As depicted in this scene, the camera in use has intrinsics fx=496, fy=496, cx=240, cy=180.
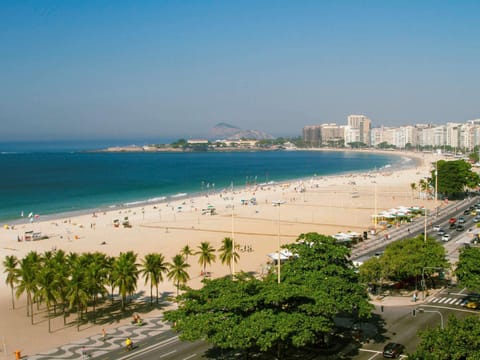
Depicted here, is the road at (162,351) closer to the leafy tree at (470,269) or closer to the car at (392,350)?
the car at (392,350)

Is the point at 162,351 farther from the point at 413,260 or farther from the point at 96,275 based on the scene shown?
the point at 413,260

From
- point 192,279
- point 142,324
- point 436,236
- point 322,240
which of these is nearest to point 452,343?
point 322,240

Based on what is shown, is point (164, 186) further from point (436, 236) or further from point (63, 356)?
point (63, 356)

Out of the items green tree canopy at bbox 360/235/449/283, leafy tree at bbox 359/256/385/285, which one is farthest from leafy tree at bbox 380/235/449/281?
leafy tree at bbox 359/256/385/285

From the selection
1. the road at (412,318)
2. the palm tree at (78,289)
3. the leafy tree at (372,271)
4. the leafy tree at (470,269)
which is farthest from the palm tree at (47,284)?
the leafy tree at (470,269)

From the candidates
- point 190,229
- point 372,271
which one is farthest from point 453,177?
point 372,271

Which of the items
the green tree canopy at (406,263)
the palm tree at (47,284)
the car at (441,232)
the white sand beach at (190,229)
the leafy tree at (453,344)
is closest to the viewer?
the leafy tree at (453,344)

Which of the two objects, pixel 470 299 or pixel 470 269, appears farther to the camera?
pixel 470 299
